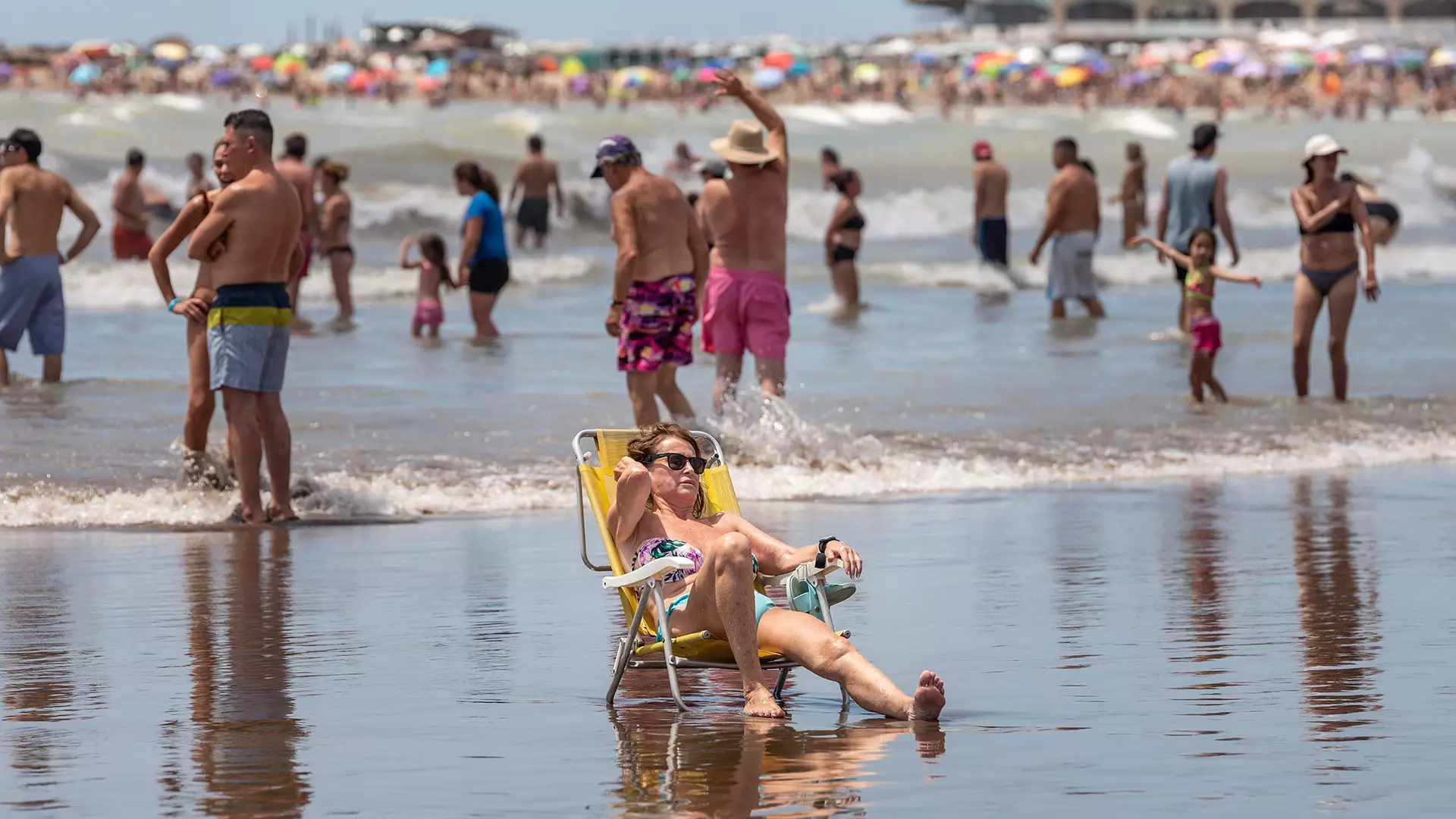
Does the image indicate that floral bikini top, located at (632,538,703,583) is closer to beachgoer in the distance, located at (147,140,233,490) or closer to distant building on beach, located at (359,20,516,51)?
beachgoer in the distance, located at (147,140,233,490)

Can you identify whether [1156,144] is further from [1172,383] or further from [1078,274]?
[1172,383]

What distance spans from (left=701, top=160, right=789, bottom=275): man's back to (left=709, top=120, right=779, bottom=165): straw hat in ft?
0.28

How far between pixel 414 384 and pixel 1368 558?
8.52 m

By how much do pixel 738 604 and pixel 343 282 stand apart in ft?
50.8

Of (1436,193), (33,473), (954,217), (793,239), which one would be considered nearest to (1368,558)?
(33,473)

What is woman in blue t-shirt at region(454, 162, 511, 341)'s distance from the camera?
56.6 feet

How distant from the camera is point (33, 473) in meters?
11.2

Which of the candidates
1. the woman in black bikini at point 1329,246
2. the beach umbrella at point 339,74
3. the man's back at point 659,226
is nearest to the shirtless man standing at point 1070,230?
the woman in black bikini at point 1329,246

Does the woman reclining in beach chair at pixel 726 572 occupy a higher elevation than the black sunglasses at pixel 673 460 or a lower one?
lower

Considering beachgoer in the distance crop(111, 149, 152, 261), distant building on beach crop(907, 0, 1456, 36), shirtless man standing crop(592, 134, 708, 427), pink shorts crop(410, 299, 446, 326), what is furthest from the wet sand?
distant building on beach crop(907, 0, 1456, 36)

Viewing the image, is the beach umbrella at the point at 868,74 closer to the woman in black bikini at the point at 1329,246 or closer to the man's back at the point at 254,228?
the woman in black bikini at the point at 1329,246

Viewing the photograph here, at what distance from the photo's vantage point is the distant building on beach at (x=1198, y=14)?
119m

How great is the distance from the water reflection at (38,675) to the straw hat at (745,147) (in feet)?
13.2

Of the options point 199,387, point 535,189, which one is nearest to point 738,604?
point 199,387
